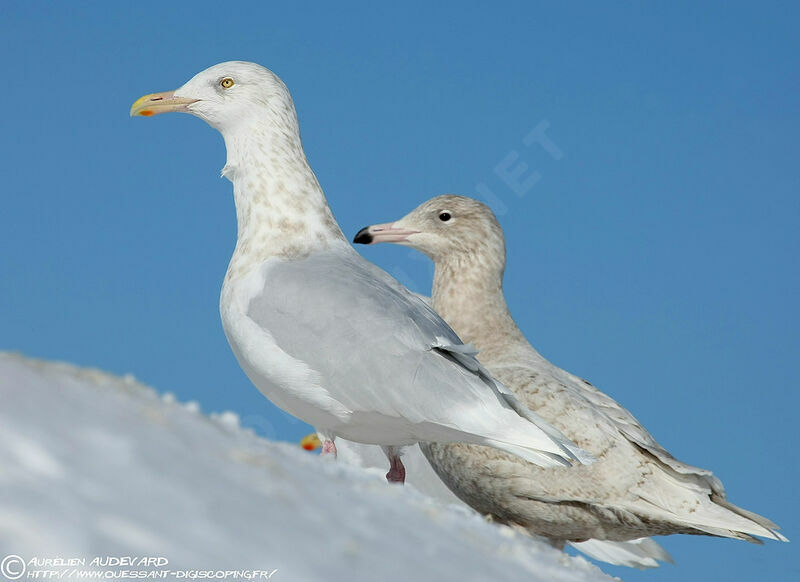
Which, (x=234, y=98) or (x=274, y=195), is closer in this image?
(x=274, y=195)

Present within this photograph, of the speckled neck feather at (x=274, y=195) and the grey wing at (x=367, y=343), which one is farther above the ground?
the speckled neck feather at (x=274, y=195)

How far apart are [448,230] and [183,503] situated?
188 inches

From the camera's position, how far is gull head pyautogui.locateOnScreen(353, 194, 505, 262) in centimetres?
673

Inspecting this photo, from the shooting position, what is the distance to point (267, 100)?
562 centimetres

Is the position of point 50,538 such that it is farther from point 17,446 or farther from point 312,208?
point 312,208

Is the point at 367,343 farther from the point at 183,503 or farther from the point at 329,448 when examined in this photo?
the point at 183,503

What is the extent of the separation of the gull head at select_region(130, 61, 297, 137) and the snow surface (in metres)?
2.85

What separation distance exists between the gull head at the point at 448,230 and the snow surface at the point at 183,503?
151 inches

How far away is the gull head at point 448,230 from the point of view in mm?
6734

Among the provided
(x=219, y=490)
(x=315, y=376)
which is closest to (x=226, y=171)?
(x=315, y=376)

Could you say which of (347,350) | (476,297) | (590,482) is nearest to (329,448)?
(347,350)

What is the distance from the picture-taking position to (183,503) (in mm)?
2184

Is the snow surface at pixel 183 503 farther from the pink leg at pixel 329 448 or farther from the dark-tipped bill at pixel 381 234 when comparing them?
the dark-tipped bill at pixel 381 234

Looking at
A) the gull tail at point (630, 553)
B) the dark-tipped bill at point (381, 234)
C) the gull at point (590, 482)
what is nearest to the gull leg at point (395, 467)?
the gull at point (590, 482)
